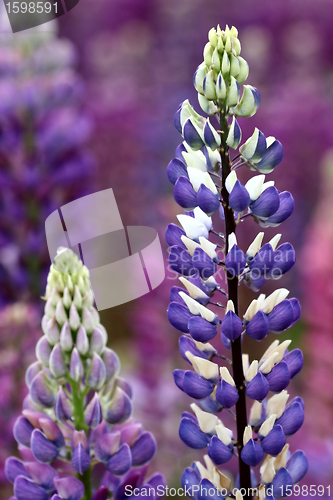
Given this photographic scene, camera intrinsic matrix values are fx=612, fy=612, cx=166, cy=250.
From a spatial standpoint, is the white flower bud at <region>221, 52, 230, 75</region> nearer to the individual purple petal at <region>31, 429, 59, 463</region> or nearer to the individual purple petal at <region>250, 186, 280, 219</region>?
the individual purple petal at <region>250, 186, 280, 219</region>

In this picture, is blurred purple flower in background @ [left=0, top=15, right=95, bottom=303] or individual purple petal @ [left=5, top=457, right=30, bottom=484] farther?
blurred purple flower in background @ [left=0, top=15, right=95, bottom=303]

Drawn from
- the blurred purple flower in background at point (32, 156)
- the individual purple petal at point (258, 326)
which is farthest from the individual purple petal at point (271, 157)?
the blurred purple flower in background at point (32, 156)

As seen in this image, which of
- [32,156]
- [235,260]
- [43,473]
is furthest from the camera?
[32,156]

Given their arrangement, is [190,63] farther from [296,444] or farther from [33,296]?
[296,444]

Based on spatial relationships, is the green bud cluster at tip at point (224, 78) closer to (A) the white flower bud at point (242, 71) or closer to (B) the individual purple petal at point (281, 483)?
(A) the white flower bud at point (242, 71)

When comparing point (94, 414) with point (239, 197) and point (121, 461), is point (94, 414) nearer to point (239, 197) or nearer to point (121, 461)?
point (121, 461)

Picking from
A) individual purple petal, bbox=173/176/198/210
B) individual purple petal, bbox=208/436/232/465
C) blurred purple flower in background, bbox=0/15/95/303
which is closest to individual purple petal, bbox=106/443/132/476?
individual purple petal, bbox=208/436/232/465

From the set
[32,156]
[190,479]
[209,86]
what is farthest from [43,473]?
[32,156]
